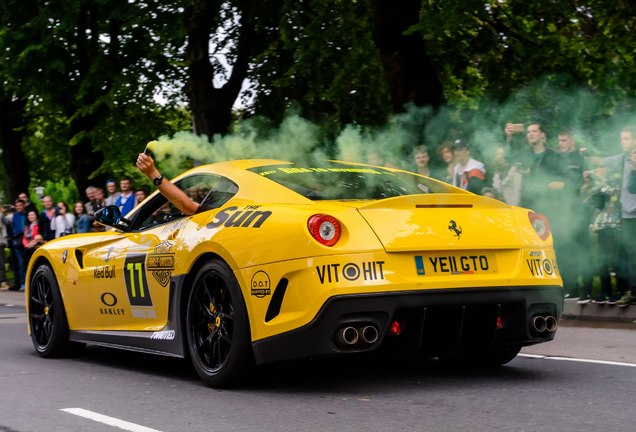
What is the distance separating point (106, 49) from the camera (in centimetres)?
2286

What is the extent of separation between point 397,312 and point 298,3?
1473cm

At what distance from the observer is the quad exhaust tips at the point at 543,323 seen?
6.80m

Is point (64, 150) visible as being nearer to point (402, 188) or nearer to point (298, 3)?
point (298, 3)

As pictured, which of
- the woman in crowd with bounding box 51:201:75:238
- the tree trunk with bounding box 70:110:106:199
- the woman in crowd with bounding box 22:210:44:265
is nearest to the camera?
the woman in crowd with bounding box 51:201:75:238

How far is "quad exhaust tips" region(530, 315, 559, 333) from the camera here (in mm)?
6797

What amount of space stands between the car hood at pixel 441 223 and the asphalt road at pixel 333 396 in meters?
0.88

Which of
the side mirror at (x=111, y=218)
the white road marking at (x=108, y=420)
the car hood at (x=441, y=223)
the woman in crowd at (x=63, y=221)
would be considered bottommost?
the white road marking at (x=108, y=420)

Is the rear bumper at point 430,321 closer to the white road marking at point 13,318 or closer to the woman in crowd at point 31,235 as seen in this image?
the white road marking at point 13,318

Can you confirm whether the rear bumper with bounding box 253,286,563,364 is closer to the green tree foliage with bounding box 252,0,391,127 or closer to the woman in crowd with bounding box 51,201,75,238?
the green tree foliage with bounding box 252,0,391,127

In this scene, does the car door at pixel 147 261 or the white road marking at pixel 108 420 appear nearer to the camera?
the white road marking at pixel 108 420

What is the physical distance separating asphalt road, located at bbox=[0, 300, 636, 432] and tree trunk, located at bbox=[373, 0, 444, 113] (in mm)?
8394

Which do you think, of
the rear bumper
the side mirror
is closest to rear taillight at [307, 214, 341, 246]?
the rear bumper

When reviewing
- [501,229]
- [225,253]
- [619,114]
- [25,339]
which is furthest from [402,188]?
[619,114]

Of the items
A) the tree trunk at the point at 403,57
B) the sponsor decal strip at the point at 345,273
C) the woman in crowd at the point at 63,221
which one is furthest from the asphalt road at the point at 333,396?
the woman in crowd at the point at 63,221
